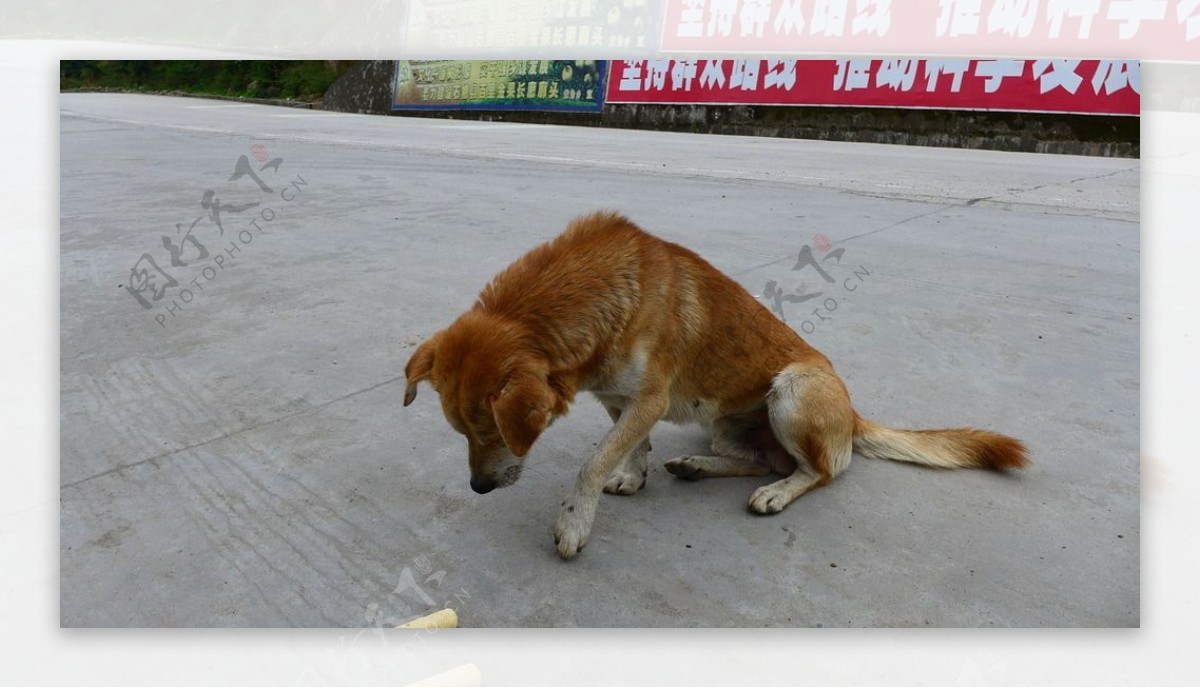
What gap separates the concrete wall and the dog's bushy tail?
1226 cm

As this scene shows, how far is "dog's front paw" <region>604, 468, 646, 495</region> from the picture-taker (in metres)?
3.08

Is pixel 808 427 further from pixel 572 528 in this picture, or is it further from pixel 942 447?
pixel 572 528

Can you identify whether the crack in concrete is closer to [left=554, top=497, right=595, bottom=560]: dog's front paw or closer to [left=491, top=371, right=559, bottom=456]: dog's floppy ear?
[left=554, top=497, right=595, bottom=560]: dog's front paw

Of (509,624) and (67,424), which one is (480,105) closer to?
(67,424)

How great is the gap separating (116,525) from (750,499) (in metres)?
2.09

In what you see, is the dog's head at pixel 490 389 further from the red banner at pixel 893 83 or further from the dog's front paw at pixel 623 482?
the red banner at pixel 893 83

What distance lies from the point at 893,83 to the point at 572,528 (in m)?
14.3

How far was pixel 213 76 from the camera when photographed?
32.2 metres

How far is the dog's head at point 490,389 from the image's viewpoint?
232cm

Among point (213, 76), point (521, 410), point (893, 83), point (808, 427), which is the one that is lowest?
point (808, 427)

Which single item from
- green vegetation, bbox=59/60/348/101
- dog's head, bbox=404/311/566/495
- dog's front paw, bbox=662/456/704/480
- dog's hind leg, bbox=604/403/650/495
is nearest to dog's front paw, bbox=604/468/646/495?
dog's hind leg, bbox=604/403/650/495

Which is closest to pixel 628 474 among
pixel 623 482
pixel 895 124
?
pixel 623 482

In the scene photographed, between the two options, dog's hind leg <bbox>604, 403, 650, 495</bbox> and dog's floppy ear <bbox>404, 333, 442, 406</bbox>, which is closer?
dog's floppy ear <bbox>404, 333, 442, 406</bbox>

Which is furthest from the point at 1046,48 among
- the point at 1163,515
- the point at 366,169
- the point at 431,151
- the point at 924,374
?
the point at 1163,515
